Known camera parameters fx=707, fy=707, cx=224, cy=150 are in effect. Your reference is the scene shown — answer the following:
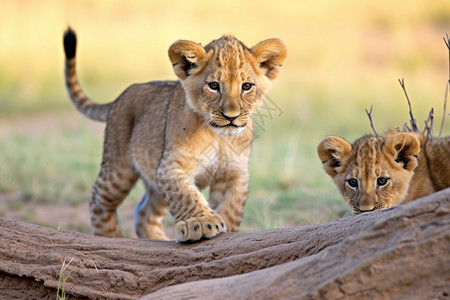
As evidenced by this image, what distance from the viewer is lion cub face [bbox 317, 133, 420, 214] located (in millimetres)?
4082

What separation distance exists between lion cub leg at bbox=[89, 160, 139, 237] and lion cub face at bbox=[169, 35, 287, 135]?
1.37 metres

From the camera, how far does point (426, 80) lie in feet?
46.0

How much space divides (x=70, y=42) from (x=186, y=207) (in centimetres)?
221

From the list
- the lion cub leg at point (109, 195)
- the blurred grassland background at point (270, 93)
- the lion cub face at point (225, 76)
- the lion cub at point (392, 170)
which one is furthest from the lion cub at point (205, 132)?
the blurred grassland background at point (270, 93)

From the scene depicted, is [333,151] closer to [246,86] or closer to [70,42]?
[246,86]

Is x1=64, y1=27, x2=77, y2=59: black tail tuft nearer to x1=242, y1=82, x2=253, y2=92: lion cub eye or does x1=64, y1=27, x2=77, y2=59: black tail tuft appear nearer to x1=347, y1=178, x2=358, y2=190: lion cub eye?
x1=242, y1=82, x2=253, y2=92: lion cub eye

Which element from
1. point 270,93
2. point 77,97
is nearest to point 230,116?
point 77,97

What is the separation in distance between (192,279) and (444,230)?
1.37m

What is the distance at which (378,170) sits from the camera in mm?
4148

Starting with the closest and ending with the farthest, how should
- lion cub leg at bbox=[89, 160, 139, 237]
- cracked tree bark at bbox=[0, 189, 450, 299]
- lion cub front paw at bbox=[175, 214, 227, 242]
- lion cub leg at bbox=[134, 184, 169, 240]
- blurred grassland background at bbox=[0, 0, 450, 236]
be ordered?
cracked tree bark at bbox=[0, 189, 450, 299] < lion cub front paw at bbox=[175, 214, 227, 242] < lion cub leg at bbox=[89, 160, 139, 237] < lion cub leg at bbox=[134, 184, 169, 240] < blurred grassland background at bbox=[0, 0, 450, 236]

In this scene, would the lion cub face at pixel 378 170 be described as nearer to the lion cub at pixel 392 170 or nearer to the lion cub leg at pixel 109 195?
the lion cub at pixel 392 170

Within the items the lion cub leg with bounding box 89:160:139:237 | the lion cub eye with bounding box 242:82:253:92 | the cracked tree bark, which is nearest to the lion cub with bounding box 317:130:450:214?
the lion cub eye with bounding box 242:82:253:92

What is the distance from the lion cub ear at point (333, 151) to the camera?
172 inches

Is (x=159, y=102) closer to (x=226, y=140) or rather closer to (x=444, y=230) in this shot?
(x=226, y=140)
